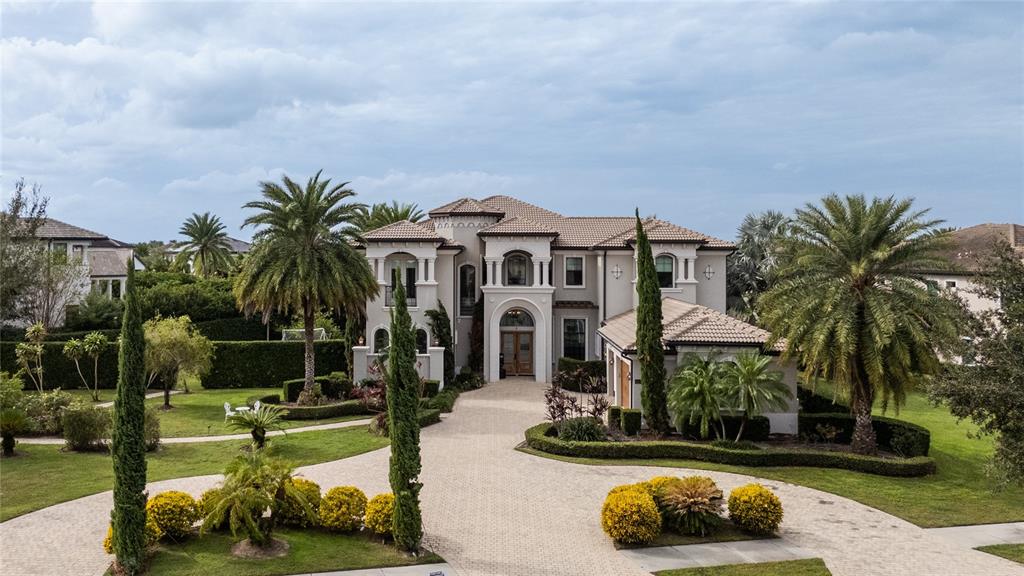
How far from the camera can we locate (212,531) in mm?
14352

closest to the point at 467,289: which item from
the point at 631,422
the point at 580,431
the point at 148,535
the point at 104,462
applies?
the point at 631,422

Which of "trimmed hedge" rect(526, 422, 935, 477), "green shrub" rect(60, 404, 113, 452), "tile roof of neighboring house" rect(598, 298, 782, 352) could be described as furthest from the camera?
"tile roof of neighboring house" rect(598, 298, 782, 352)

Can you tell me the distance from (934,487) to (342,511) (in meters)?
15.3

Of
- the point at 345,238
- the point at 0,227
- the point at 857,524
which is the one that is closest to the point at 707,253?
the point at 345,238

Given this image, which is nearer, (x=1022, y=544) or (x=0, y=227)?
(x=1022, y=544)

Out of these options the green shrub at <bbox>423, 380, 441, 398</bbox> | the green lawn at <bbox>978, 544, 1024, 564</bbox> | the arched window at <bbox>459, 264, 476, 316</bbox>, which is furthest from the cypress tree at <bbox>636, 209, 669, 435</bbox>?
the arched window at <bbox>459, 264, 476, 316</bbox>

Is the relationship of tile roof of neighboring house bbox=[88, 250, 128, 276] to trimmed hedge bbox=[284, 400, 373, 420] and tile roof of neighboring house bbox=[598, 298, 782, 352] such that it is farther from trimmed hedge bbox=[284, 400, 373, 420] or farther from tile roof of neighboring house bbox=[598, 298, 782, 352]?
tile roof of neighboring house bbox=[598, 298, 782, 352]

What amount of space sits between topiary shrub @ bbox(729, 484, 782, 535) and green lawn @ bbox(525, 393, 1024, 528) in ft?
12.6

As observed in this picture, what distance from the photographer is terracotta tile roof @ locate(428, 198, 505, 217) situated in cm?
3669

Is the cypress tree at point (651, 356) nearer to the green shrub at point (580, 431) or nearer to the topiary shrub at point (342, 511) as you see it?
the green shrub at point (580, 431)

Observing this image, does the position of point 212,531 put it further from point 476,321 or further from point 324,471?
point 476,321

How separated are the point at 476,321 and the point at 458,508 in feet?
64.1

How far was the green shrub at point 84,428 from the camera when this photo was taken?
2148 cm

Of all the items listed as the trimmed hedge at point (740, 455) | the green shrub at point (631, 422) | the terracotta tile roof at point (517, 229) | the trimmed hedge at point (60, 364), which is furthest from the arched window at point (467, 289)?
the trimmed hedge at point (60, 364)
